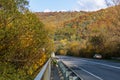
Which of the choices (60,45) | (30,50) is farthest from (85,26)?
(30,50)

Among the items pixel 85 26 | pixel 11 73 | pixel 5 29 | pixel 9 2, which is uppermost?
pixel 85 26

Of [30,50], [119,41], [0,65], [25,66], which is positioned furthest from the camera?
[119,41]

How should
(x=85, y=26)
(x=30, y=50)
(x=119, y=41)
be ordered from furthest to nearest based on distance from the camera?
(x=85, y=26), (x=119, y=41), (x=30, y=50)

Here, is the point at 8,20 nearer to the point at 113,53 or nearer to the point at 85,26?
the point at 113,53

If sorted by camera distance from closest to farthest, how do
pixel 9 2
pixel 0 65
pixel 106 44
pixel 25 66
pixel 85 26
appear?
pixel 0 65 → pixel 9 2 → pixel 25 66 → pixel 106 44 → pixel 85 26

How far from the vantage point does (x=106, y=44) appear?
81938 millimetres

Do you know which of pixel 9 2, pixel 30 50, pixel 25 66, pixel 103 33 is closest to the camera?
pixel 9 2

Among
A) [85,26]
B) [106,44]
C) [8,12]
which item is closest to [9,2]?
[8,12]

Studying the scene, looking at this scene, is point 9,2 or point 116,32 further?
point 116,32

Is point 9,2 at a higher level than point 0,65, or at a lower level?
higher

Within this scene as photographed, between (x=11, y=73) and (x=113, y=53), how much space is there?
59277 millimetres

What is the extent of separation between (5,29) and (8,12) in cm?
90

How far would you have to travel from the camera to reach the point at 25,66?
83.1 feet

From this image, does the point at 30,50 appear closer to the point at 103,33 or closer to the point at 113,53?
the point at 113,53
